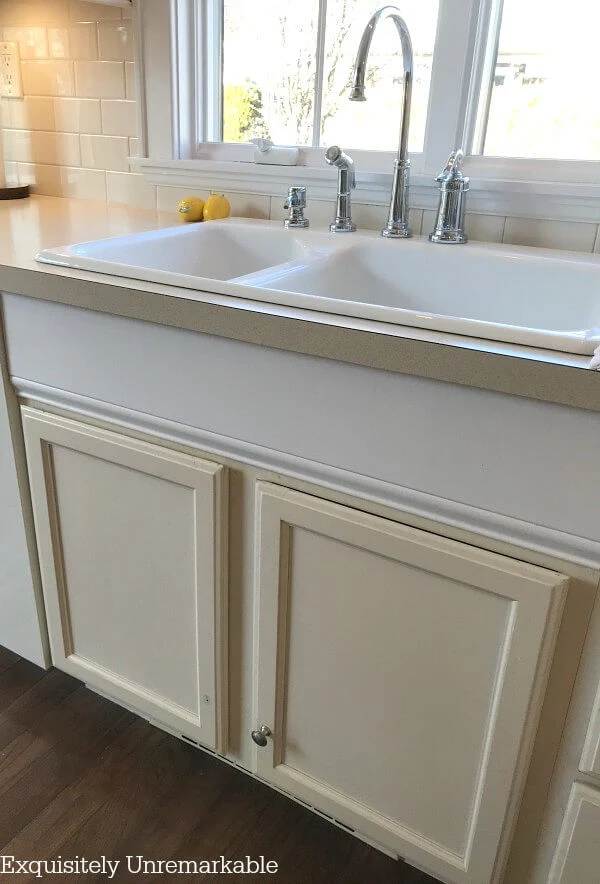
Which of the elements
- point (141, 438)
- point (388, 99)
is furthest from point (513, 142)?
point (141, 438)

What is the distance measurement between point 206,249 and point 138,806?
1026mm

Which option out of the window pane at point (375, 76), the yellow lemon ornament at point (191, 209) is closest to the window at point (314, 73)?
the window pane at point (375, 76)

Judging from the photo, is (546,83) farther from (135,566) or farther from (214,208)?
(135,566)

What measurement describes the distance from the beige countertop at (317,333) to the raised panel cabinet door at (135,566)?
0.20 m

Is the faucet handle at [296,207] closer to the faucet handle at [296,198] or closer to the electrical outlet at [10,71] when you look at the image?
the faucet handle at [296,198]

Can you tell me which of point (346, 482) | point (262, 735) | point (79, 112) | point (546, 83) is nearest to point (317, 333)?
point (346, 482)

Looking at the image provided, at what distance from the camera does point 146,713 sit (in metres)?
1.26

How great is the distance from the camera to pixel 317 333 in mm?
785

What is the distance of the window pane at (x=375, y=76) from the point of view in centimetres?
126

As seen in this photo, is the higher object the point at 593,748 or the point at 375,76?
the point at 375,76

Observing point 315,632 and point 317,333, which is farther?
point 315,632

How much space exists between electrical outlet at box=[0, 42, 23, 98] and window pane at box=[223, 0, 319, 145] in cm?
55

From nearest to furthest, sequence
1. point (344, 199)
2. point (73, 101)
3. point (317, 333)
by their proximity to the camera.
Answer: point (317, 333), point (344, 199), point (73, 101)

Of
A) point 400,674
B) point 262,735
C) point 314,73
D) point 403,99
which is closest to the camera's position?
point 400,674
